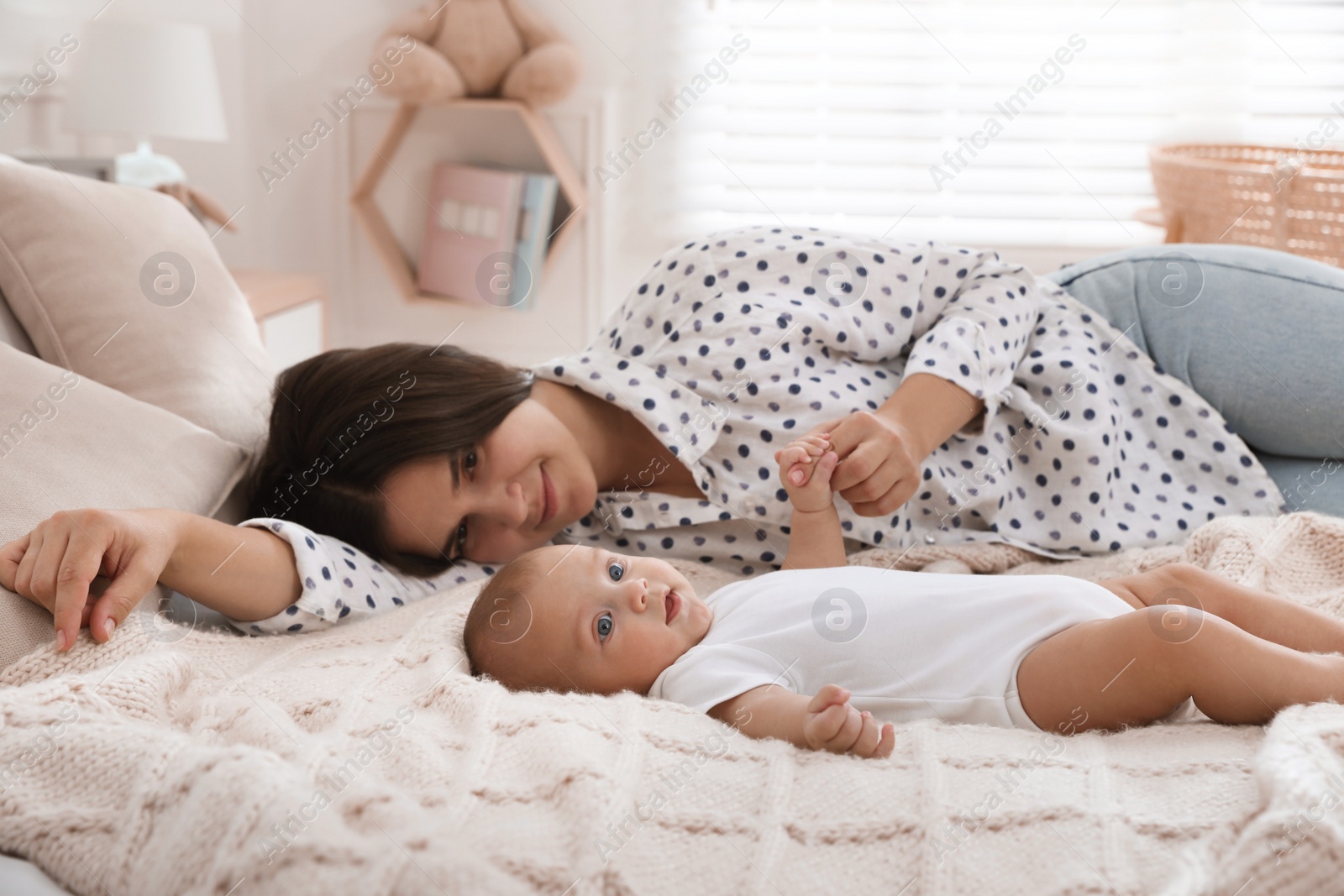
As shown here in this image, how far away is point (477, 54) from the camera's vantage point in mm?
2611

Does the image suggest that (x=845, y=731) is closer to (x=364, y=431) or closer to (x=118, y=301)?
(x=364, y=431)

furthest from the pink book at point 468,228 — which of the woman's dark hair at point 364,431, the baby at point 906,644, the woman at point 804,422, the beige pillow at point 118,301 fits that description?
the baby at point 906,644

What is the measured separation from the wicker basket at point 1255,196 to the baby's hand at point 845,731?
5.38ft

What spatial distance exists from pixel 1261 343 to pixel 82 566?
1289 mm

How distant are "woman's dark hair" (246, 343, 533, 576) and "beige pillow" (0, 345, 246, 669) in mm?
67

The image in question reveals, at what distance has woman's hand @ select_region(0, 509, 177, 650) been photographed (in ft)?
2.50

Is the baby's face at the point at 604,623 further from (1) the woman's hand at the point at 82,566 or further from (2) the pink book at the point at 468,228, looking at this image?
(2) the pink book at the point at 468,228

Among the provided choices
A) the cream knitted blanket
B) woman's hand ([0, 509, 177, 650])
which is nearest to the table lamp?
woman's hand ([0, 509, 177, 650])

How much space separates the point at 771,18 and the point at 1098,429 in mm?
1909

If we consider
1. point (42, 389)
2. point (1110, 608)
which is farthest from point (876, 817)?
point (42, 389)

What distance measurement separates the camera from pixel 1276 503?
1.22 metres

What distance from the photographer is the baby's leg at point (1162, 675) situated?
27.9 inches

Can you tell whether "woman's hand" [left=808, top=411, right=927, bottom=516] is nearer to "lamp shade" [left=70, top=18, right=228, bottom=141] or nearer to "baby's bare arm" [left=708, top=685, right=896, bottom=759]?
"baby's bare arm" [left=708, top=685, right=896, bottom=759]

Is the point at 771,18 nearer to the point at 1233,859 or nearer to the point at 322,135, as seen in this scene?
the point at 322,135
